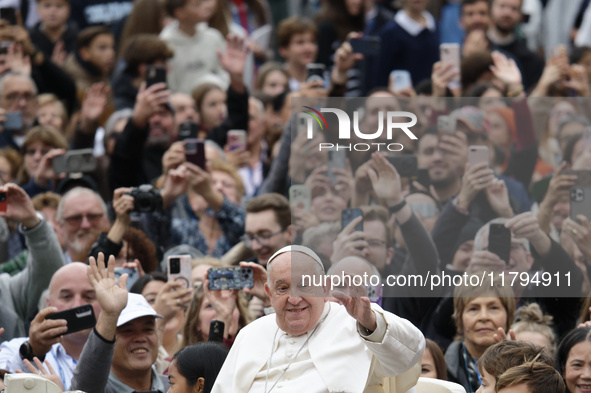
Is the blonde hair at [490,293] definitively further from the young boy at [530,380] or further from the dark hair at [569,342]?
the young boy at [530,380]

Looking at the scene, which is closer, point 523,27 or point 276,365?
point 276,365

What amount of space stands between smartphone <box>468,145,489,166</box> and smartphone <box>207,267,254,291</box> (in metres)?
1.47

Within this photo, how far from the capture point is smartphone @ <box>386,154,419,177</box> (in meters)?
7.71

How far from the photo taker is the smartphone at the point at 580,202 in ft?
24.9

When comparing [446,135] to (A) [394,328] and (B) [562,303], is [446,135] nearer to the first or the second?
(B) [562,303]

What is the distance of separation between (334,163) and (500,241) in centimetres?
106

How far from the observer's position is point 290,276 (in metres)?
6.52

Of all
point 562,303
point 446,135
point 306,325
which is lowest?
point 562,303

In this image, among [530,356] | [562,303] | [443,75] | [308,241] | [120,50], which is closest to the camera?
[530,356]

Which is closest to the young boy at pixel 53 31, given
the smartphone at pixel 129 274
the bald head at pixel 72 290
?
the smartphone at pixel 129 274

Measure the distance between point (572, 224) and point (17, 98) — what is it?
5982mm

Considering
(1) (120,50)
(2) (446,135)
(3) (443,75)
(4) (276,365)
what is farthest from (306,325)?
(1) (120,50)

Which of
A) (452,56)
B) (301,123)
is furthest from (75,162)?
(452,56)

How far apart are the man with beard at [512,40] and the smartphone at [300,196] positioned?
5163 mm
